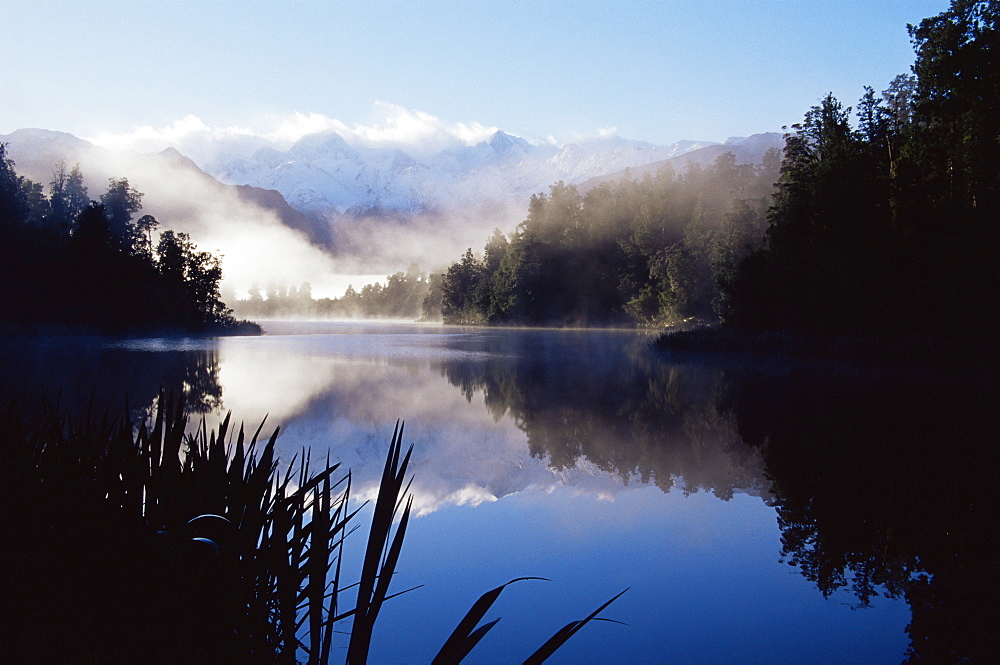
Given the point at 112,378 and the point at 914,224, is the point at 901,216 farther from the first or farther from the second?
the point at 112,378

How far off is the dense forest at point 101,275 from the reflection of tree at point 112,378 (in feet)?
58.8

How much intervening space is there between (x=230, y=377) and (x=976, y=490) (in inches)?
667

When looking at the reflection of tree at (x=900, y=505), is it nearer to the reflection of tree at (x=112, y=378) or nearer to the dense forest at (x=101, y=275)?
the reflection of tree at (x=112, y=378)

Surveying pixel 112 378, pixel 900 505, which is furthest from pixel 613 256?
pixel 900 505

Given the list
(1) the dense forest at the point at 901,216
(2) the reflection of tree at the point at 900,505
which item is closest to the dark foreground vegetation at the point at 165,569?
(2) the reflection of tree at the point at 900,505

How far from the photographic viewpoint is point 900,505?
6.60 m

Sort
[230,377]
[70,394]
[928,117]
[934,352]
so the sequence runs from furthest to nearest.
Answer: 1. [928,117]
2. [934,352]
3. [230,377]
4. [70,394]

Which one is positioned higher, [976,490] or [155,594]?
[155,594]

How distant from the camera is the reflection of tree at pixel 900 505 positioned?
4.32 meters

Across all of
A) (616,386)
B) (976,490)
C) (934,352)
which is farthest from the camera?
(934,352)

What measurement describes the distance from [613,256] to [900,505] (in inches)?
2620

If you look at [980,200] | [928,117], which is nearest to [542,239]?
[928,117]

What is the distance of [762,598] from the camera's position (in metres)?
4.54

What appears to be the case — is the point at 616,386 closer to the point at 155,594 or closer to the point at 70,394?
the point at 70,394
